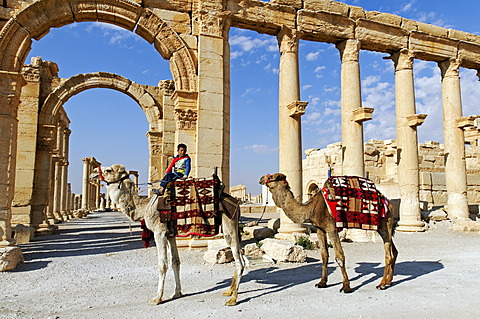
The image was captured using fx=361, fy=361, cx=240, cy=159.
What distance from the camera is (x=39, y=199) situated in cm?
1480

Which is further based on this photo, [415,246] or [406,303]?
[415,246]

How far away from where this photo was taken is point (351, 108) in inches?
500

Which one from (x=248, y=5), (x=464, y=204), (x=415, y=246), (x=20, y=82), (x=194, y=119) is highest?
(x=248, y=5)

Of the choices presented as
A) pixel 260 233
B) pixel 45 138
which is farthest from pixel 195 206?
pixel 45 138

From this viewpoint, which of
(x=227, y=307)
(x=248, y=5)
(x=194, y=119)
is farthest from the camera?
(x=248, y=5)

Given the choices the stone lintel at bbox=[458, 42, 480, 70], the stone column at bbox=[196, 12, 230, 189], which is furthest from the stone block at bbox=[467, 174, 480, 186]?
the stone column at bbox=[196, 12, 230, 189]

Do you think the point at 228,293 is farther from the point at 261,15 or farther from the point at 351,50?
the point at 351,50

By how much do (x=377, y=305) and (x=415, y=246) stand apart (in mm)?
6697

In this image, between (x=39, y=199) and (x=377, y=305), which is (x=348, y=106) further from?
(x=39, y=199)

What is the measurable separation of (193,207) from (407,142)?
11.2m

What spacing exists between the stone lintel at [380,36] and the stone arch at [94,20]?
21.5ft

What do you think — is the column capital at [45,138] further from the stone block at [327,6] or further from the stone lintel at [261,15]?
the stone block at [327,6]

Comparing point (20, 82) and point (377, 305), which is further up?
point (20, 82)

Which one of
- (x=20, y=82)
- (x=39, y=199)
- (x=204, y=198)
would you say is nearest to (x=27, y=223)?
(x=39, y=199)
